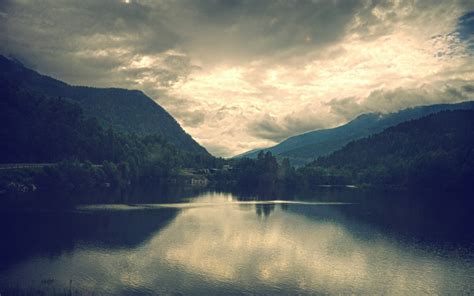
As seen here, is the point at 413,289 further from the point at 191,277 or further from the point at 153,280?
the point at 153,280

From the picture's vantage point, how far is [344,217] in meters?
130

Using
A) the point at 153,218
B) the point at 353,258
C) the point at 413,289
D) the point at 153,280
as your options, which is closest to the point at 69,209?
the point at 153,218

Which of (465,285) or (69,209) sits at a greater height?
(69,209)

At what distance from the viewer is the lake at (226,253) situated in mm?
56000

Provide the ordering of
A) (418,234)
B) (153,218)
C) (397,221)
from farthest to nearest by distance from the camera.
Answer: (397,221), (153,218), (418,234)

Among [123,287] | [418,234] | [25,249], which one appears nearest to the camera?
[123,287]

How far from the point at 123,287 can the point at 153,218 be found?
198ft

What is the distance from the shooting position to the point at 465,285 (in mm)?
60688

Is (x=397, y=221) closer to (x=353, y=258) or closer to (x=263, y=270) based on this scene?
(x=353, y=258)

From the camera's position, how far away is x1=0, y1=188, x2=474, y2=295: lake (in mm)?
56000

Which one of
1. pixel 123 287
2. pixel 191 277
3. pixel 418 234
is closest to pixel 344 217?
pixel 418 234

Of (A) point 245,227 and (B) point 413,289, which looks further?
(A) point 245,227

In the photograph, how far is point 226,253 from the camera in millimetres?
75062

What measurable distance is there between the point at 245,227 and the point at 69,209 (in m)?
55.9
